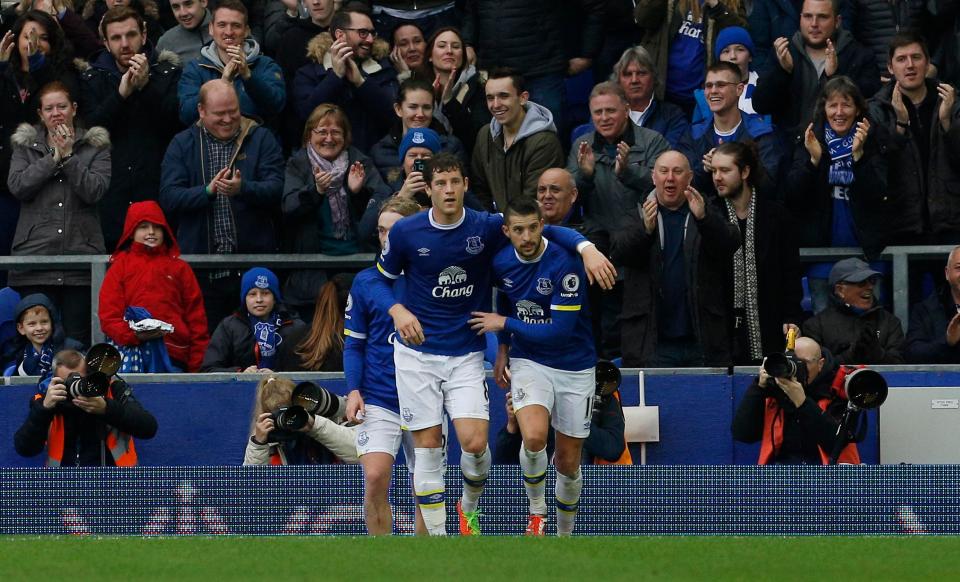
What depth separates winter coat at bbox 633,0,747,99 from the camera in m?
Result: 15.0

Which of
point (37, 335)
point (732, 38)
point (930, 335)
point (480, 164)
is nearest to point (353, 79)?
point (480, 164)

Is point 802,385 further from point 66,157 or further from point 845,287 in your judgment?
point 66,157

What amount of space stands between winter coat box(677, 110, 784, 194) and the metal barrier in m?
0.74

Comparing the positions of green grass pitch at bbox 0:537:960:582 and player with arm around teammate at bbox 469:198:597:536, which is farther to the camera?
player with arm around teammate at bbox 469:198:597:536

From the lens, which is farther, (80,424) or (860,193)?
(860,193)

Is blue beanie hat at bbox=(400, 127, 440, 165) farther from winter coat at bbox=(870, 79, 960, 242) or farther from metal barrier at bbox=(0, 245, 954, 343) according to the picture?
winter coat at bbox=(870, 79, 960, 242)

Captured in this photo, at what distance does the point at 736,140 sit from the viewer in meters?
13.9

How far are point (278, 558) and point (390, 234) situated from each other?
2.54 m

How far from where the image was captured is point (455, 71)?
14.4m

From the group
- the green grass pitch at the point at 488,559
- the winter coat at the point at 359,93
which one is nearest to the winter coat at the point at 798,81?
the winter coat at the point at 359,93

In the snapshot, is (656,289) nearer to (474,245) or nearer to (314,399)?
(474,245)

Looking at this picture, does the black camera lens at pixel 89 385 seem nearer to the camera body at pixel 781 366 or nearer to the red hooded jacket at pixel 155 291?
the red hooded jacket at pixel 155 291

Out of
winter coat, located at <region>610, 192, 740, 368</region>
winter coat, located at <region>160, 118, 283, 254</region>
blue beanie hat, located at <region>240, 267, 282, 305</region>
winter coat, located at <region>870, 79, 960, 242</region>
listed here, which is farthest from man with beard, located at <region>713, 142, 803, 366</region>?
winter coat, located at <region>160, 118, 283, 254</region>

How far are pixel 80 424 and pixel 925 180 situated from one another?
21.2 feet
